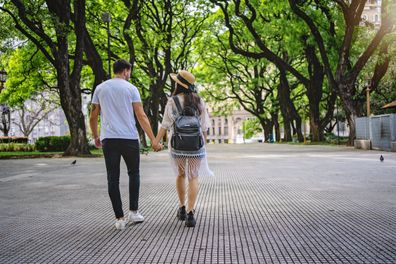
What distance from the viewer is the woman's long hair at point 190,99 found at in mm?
5105

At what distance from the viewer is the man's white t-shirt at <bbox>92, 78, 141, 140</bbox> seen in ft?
16.2

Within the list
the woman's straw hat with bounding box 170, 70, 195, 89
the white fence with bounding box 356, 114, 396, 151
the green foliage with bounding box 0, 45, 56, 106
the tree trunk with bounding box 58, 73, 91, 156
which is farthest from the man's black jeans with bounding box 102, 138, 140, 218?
the green foliage with bounding box 0, 45, 56, 106

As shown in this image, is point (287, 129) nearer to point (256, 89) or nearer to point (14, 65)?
point (256, 89)

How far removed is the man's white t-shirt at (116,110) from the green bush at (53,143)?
22.4 m

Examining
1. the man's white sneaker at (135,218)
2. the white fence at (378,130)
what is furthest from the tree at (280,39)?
the man's white sneaker at (135,218)

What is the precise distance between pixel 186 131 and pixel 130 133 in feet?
1.91

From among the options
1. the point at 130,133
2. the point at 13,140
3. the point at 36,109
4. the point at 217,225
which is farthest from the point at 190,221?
the point at 36,109

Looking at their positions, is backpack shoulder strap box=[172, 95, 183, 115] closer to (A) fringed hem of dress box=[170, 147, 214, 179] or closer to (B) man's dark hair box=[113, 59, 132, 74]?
(A) fringed hem of dress box=[170, 147, 214, 179]

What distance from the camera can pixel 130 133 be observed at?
4.99 meters

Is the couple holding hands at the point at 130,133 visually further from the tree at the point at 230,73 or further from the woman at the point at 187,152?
the tree at the point at 230,73

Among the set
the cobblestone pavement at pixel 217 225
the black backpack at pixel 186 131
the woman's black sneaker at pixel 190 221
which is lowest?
the cobblestone pavement at pixel 217 225

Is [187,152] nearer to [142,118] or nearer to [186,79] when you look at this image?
[142,118]

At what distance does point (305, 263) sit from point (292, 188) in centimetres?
457

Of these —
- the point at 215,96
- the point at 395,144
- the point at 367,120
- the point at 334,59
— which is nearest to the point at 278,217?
the point at 395,144
